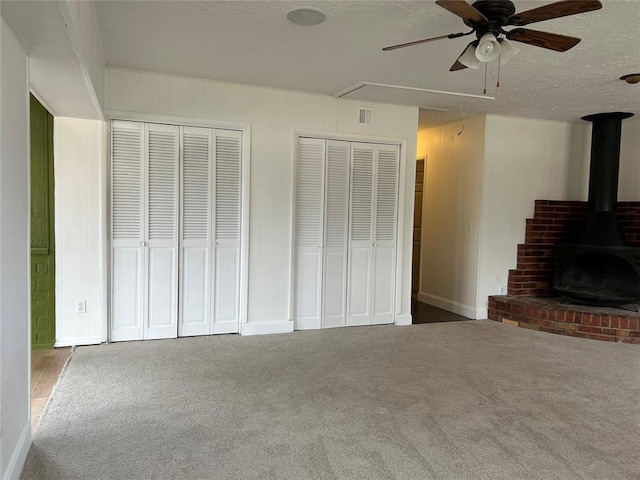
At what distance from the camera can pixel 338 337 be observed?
4.47 meters

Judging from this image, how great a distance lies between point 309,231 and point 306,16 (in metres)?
2.31

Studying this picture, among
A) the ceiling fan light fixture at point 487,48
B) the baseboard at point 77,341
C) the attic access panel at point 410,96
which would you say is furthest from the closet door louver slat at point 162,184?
the ceiling fan light fixture at point 487,48

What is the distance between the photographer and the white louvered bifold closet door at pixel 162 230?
4.14 m

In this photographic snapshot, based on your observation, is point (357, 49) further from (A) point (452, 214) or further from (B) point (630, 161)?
(B) point (630, 161)

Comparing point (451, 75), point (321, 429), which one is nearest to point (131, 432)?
point (321, 429)

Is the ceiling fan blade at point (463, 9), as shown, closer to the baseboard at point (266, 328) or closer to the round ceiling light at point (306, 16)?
the round ceiling light at point (306, 16)

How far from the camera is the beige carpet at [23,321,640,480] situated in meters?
2.25

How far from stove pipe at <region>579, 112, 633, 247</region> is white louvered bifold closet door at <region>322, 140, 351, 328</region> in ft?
8.55

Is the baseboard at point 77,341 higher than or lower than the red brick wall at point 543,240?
lower

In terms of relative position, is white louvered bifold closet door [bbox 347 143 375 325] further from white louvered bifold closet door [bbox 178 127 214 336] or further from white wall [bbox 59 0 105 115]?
white wall [bbox 59 0 105 115]

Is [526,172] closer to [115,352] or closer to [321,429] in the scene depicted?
[321,429]

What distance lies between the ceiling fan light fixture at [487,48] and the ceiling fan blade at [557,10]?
0.12m

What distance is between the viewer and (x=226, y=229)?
4.41 metres

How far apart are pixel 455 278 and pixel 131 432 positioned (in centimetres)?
425
